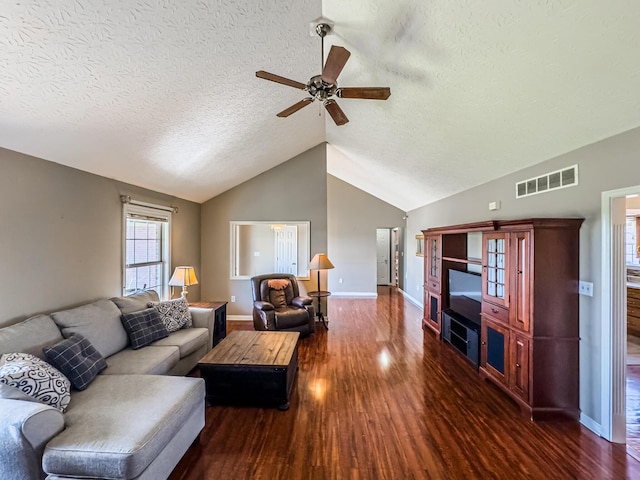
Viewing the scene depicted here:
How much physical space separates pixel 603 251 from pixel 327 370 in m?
2.88

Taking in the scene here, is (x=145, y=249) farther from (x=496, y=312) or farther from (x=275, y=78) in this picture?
(x=496, y=312)

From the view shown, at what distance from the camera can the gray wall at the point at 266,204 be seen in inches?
222

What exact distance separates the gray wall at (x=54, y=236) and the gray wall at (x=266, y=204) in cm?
215

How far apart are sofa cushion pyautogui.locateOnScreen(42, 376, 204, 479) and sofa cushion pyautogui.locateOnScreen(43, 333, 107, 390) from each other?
8 centimetres

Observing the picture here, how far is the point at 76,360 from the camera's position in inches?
82.8

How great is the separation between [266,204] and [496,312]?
426 centimetres

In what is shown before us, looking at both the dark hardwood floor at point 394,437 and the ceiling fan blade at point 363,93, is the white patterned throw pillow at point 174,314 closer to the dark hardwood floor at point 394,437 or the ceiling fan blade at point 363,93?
the dark hardwood floor at point 394,437

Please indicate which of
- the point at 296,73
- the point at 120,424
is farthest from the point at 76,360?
the point at 296,73

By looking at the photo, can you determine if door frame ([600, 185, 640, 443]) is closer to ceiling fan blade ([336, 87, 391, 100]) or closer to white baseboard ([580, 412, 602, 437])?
white baseboard ([580, 412, 602, 437])

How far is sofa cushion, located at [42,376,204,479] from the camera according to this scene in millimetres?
1442

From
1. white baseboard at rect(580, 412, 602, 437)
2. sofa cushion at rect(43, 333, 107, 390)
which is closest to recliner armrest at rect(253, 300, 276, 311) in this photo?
sofa cushion at rect(43, 333, 107, 390)

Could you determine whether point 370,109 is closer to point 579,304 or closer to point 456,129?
point 456,129

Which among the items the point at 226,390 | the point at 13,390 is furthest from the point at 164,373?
the point at 13,390

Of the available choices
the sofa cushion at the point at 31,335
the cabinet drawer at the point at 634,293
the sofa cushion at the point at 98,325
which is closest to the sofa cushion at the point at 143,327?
the sofa cushion at the point at 98,325
